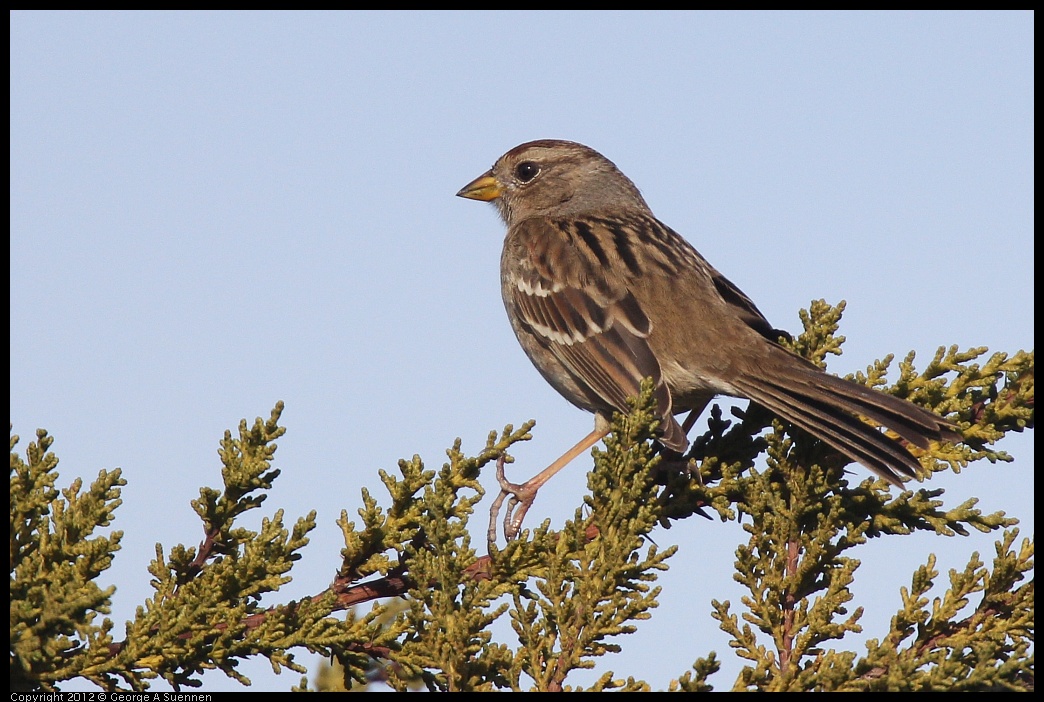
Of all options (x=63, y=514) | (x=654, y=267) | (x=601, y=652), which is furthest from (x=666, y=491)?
(x=63, y=514)

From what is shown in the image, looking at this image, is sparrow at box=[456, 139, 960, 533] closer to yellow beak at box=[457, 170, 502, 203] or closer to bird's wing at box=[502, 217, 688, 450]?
bird's wing at box=[502, 217, 688, 450]

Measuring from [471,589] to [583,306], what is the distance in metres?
2.00

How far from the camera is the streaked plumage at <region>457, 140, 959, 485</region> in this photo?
361 centimetres

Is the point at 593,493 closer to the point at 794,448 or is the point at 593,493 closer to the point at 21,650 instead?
the point at 794,448

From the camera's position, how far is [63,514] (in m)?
3.07

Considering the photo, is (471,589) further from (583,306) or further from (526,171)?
(526,171)

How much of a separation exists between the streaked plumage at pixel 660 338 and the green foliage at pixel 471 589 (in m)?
0.24

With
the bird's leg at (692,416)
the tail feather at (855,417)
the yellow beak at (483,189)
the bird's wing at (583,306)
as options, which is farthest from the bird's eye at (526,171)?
the tail feather at (855,417)

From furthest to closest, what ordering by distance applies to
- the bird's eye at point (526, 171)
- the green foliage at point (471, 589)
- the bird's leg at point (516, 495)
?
1. the bird's eye at point (526, 171)
2. the bird's leg at point (516, 495)
3. the green foliage at point (471, 589)

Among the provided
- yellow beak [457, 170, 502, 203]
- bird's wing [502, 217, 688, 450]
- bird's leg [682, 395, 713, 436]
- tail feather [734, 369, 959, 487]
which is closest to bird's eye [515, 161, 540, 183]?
yellow beak [457, 170, 502, 203]

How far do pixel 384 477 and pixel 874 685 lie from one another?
1471 mm

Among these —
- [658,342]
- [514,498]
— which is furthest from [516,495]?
[658,342]

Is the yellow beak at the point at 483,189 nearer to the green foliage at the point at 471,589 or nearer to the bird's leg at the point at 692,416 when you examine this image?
the bird's leg at the point at 692,416

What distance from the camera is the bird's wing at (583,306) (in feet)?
14.8
